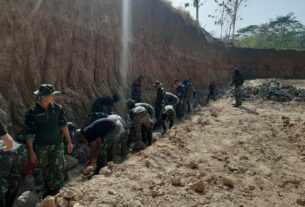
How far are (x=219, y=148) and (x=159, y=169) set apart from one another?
8.64ft

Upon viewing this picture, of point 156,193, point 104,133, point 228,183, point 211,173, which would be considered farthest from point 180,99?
point 156,193

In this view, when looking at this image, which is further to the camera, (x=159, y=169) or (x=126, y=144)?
(x=126, y=144)

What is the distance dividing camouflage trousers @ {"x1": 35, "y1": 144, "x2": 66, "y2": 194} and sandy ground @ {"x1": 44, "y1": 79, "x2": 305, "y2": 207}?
331 mm

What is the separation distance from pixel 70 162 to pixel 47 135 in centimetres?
224

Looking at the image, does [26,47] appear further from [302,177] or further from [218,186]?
[302,177]

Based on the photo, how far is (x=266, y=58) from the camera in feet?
111

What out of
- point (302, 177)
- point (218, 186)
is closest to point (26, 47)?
point (218, 186)

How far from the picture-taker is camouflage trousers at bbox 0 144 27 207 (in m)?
5.32

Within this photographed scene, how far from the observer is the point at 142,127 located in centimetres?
923

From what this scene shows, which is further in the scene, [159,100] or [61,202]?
[159,100]

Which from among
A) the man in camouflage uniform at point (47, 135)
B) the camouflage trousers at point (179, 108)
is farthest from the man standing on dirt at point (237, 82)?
the man in camouflage uniform at point (47, 135)

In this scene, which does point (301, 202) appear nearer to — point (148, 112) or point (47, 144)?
point (47, 144)

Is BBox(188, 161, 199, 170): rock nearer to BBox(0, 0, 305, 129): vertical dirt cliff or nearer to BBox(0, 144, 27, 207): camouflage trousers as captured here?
BBox(0, 144, 27, 207): camouflage trousers

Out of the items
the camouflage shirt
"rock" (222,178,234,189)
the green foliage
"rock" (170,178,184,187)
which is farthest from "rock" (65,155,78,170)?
the green foliage
